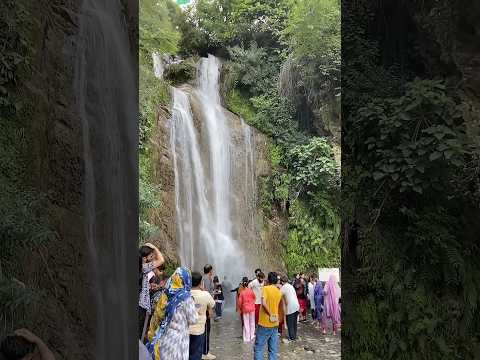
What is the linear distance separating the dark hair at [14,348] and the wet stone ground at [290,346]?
5.28m

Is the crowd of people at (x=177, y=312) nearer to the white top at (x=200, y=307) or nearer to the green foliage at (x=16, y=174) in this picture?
the white top at (x=200, y=307)

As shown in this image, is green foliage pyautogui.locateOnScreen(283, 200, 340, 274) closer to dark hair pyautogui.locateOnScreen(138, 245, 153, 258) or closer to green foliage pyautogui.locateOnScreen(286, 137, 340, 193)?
green foliage pyautogui.locateOnScreen(286, 137, 340, 193)

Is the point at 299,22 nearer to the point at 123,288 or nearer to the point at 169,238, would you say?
the point at 169,238

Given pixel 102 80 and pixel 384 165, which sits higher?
pixel 102 80

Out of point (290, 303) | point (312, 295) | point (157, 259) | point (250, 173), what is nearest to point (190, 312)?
point (157, 259)

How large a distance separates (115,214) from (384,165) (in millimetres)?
1977

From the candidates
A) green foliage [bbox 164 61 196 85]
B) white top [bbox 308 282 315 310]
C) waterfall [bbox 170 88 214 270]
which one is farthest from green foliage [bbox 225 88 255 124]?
white top [bbox 308 282 315 310]

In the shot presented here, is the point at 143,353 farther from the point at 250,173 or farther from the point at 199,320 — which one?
the point at 250,173

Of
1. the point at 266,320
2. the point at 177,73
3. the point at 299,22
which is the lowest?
the point at 266,320

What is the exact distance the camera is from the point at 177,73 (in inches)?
683

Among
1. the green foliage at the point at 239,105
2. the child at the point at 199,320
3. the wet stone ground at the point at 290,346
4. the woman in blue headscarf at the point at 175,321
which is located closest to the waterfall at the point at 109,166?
the woman in blue headscarf at the point at 175,321

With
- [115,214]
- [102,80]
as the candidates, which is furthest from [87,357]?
[102,80]

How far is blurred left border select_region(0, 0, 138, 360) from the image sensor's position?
3.35 m

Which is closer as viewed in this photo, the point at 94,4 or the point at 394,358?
the point at 394,358
